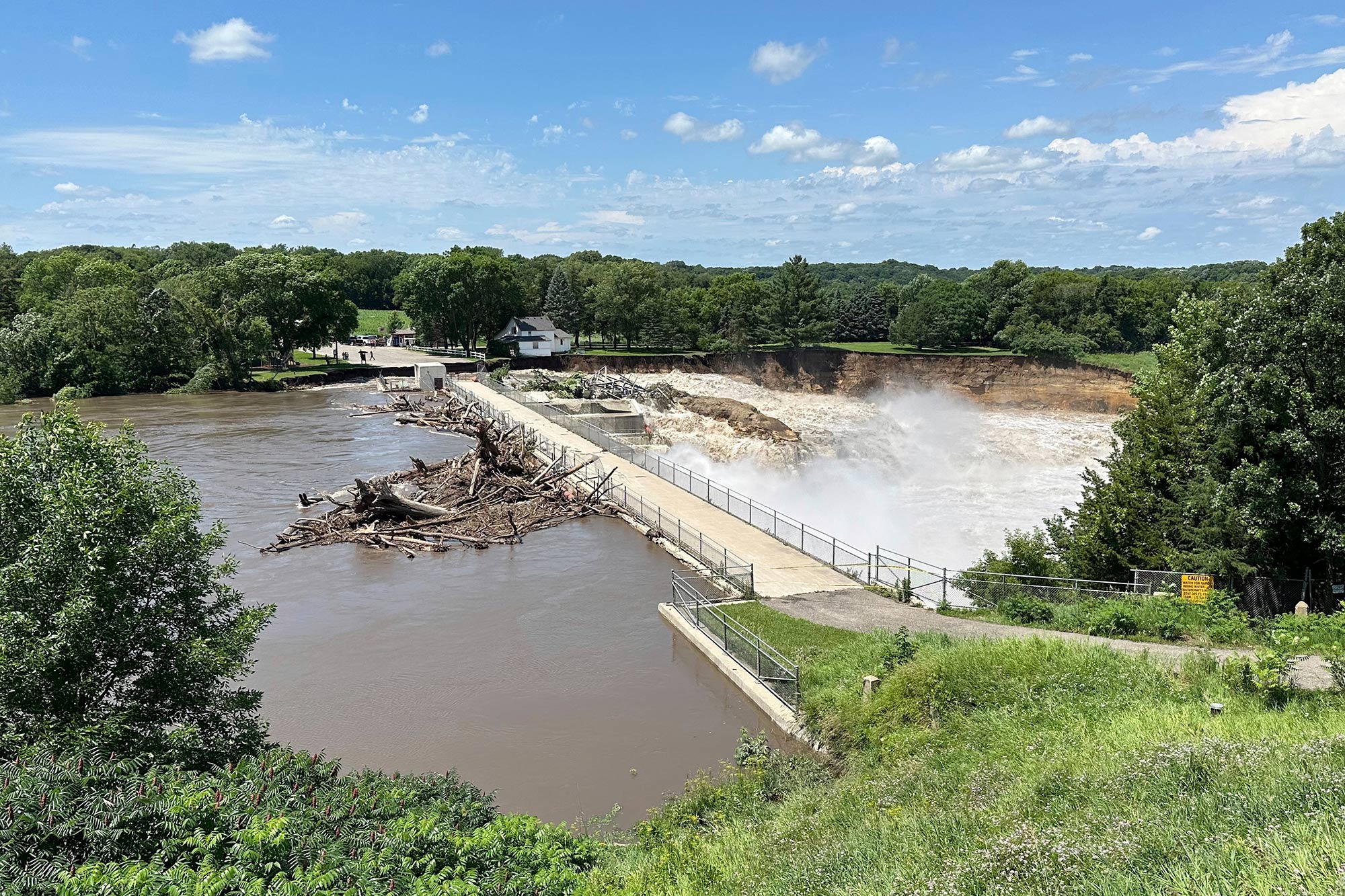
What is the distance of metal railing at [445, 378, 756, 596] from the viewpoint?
24.0 meters

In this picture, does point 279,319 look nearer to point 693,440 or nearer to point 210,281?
Result: point 210,281

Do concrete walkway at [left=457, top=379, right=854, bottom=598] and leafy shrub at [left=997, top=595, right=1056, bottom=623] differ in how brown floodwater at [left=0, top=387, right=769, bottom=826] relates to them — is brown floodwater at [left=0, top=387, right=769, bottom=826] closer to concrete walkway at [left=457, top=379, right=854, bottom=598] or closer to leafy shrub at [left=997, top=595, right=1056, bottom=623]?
concrete walkway at [left=457, top=379, right=854, bottom=598]

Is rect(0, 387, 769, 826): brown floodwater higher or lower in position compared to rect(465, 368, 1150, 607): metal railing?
lower

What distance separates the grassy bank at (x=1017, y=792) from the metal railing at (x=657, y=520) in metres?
7.36

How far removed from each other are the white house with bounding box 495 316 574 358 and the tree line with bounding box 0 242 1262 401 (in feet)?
7.19

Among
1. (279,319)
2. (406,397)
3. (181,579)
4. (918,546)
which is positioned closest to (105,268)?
(279,319)

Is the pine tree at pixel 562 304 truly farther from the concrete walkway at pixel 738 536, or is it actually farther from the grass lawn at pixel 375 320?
the concrete walkway at pixel 738 536

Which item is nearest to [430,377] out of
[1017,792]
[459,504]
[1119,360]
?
[459,504]

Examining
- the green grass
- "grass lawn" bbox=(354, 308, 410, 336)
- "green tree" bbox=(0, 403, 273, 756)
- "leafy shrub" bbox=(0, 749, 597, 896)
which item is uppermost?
"grass lawn" bbox=(354, 308, 410, 336)

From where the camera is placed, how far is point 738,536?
92.1ft

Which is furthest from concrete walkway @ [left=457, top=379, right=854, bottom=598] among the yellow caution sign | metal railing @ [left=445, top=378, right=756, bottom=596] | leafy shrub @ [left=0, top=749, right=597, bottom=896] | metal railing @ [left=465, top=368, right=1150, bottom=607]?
leafy shrub @ [left=0, top=749, right=597, bottom=896]

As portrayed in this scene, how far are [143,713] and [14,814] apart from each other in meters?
3.24

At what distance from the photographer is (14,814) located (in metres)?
7.94

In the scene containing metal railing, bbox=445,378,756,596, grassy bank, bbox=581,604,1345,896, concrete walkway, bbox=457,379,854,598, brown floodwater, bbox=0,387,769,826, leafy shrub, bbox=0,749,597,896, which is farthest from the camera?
metal railing, bbox=445,378,756,596
